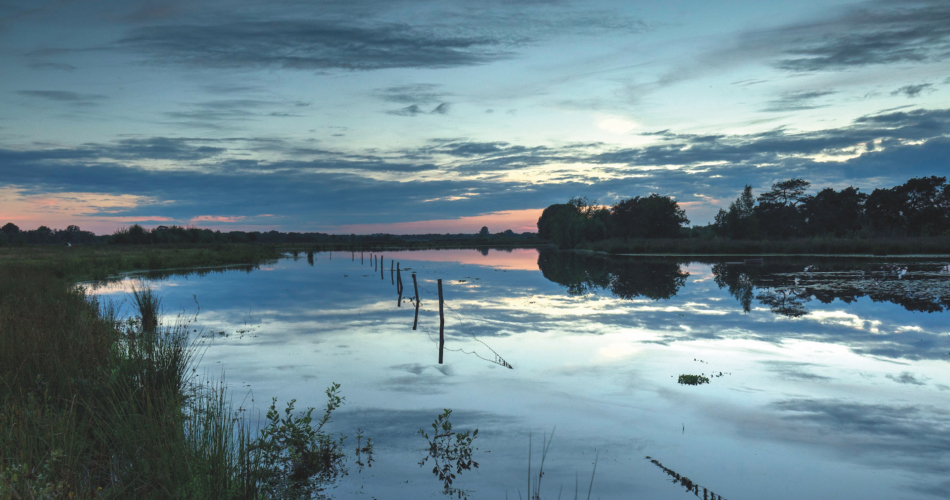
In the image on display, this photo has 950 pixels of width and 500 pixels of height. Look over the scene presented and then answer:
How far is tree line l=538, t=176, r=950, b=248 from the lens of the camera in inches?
3068

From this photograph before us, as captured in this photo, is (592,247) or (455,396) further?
(592,247)

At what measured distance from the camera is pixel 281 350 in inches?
609

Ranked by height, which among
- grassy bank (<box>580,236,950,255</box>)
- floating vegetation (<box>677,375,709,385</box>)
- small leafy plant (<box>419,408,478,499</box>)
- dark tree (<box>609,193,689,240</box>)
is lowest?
small leafy plant (<box>419,408,478,499</box>)

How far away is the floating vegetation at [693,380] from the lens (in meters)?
11.6

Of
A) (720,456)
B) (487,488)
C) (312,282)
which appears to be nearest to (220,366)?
(487,488)

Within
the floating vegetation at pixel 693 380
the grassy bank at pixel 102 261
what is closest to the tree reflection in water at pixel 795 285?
the floating vegetation at pixel 693 380

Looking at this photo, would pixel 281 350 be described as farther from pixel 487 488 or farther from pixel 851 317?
pixel 851 317

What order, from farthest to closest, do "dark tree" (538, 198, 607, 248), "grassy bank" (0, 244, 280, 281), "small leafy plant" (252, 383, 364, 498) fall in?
"dark tree" (538, 198, 607, 248) → "grassy bank" (0, 244, 280, 281) → "small leafy plant" (252, 383, 364, 498)

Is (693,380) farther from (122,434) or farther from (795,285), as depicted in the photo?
(795,285)

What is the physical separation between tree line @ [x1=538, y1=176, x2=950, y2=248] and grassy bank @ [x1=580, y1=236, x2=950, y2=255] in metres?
10.1

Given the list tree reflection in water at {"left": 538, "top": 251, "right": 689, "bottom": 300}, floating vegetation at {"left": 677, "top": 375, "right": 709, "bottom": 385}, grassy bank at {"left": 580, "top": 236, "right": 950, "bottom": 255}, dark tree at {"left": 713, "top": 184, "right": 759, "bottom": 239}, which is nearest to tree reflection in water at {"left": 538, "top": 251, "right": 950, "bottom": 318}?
tree reflection in water at {"left": 538, "top": 251, "right": 689, "bottom": 300}

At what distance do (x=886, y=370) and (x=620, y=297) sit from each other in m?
15.6

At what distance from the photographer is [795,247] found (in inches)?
2447

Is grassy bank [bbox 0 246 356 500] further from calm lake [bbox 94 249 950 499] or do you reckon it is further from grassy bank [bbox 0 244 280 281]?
grassy bank [bbox 0 244 280 281]
